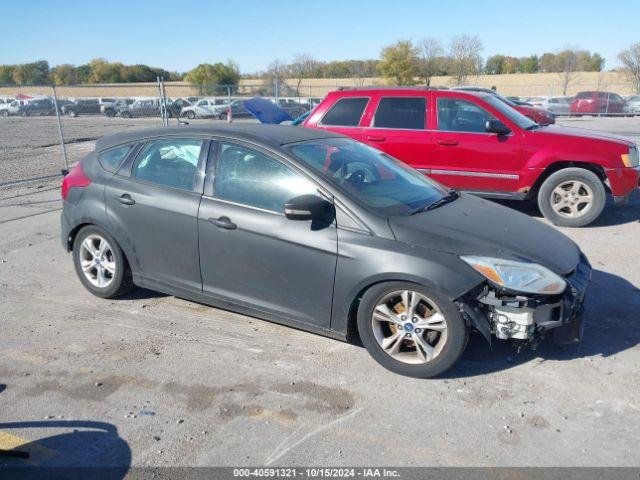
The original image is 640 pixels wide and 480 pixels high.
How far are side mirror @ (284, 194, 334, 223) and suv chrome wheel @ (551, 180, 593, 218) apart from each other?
4.82 metres

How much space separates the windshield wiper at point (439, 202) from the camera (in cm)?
404

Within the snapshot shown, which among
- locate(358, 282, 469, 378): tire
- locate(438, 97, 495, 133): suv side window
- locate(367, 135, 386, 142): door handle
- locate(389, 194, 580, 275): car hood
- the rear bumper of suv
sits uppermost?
locate(438, 97, 495, 133): suv side window

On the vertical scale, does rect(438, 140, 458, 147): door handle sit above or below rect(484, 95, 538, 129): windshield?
below

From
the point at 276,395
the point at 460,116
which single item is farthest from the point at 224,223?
the point at 460,116

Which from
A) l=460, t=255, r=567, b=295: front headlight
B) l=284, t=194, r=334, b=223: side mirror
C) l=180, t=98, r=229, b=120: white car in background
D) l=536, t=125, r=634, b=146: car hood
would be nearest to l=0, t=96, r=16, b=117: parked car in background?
l=180, t=98, r=229, b=120: white car in background

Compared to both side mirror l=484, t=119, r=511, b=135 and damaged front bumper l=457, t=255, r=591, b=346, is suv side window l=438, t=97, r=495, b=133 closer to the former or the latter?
side mirror l=484, t=119, r=511, b=135

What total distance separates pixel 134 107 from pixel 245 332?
34.0 m

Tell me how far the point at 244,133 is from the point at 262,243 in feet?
3.10

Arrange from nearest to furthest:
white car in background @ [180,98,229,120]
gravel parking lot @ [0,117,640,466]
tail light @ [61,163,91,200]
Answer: gravel parking lot @ [0,117,640,466] < tail light @ [61,163,91,200] < white car in background @ [180,98,229,120]

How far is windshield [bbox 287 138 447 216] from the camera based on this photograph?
3975 mm

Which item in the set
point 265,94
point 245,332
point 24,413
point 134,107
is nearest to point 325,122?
point 245,332

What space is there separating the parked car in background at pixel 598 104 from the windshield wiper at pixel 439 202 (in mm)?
29977

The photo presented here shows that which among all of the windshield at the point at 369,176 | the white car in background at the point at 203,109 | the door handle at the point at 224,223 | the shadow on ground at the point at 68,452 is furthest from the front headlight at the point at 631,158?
the white car in background at the point at 203,109

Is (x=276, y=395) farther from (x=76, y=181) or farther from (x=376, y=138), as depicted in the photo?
(x=376, y=138)
